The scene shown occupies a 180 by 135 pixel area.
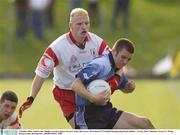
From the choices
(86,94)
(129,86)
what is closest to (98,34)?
(129,86)

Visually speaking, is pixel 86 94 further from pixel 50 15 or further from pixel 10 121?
pixel 50 15

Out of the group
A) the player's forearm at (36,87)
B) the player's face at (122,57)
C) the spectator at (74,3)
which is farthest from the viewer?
the spectator at (74,3)

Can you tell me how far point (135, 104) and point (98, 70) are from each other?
12.7 m

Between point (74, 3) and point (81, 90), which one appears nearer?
point (81, 90)

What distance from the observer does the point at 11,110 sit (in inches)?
517

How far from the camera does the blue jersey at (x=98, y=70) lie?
42.5 ft

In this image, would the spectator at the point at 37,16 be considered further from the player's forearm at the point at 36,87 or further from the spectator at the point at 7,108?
the spectator at the point at 7,108

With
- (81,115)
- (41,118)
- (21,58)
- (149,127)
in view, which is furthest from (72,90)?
(21,58)

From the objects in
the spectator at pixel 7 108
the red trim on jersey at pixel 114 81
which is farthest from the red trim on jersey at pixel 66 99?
the spectator at pixel 7 108

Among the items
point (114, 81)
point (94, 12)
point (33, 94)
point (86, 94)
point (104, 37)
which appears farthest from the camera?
point (94, 12)

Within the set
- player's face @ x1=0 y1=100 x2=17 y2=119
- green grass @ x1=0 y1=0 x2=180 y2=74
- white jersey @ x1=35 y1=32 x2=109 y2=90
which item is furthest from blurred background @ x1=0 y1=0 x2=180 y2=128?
player's face @ x1=0 y1=100 x2=17 y2=119

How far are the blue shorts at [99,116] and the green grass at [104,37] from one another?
1466 centimetres

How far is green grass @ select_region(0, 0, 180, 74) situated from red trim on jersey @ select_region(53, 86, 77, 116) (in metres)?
14.1

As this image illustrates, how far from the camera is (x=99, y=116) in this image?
13430 millimetres
